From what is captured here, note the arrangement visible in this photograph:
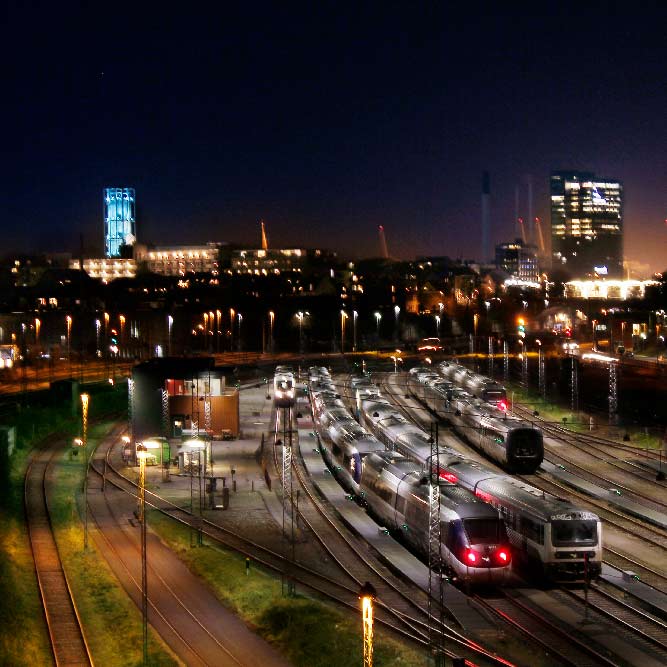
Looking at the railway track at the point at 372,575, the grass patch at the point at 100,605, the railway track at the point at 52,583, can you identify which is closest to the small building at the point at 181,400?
the railway track at the point at 52,583

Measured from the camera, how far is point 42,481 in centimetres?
2017

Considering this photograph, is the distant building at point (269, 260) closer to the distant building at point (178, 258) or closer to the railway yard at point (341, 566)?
the distant building at point (178, 258)

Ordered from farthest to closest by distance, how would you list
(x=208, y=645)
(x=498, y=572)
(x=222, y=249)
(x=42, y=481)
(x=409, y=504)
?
(x=222, y=249), (x=42, y=481), (x=409, y=504), (x=498, y=572), (x=208, y=645)

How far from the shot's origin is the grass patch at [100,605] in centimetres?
1036

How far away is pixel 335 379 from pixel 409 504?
2323 centimetres

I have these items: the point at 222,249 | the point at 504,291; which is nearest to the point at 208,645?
the point at 504,291

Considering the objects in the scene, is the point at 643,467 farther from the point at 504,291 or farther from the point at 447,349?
the point at 504,291

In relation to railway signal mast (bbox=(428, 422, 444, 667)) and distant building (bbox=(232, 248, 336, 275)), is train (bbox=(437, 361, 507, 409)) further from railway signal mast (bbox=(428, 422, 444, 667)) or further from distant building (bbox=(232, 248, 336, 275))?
distant building (bbox=(232, 248, 336, 275))

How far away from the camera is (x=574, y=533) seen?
12.4 metres

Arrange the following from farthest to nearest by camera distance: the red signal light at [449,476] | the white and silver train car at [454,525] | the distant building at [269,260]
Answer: the distant building at [269,260] < the red signal light at [449,476] < the white and silver train car at [454,525]

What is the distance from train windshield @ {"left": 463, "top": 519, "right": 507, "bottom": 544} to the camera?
39.4 ft

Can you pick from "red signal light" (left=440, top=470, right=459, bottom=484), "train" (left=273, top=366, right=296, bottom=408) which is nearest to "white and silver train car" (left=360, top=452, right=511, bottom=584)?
"red signal light" (left=440, top=470, right=459, bottom=484)

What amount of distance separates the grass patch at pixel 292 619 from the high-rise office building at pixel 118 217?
10802cm

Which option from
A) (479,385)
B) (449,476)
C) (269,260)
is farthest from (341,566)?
(269,260)
